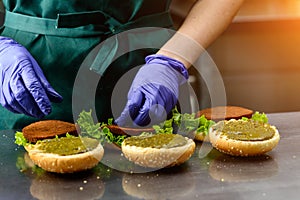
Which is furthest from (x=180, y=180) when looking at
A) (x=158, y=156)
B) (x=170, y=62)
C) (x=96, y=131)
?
(x=170, y=62)

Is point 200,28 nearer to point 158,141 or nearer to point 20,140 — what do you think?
point 158,141

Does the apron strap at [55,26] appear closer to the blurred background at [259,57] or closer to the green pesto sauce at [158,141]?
the green pesto sauce at [158,141]

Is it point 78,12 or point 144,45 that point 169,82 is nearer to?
point 144,45

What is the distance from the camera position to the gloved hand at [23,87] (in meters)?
1.78

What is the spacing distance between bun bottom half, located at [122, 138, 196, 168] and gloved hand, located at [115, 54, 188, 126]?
18cm

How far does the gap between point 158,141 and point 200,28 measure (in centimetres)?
65

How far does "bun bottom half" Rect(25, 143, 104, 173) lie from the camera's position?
161 cm

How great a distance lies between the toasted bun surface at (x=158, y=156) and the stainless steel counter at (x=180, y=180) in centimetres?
2

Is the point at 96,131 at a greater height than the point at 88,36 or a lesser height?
lesser

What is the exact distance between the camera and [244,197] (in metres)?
1.42

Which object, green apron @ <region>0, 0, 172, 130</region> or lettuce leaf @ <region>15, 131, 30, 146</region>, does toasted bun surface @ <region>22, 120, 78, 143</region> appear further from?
green apron @ <region>0, 0, 172, 130</region>

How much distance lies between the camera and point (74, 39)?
6.84 ft

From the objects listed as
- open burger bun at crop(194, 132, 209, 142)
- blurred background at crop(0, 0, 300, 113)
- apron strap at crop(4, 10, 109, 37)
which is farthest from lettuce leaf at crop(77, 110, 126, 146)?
blurred background at crop(0, 0, 300, 113)

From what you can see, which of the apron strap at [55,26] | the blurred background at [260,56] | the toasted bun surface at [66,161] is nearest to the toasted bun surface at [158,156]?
the toasted bun surface at [66,161]
